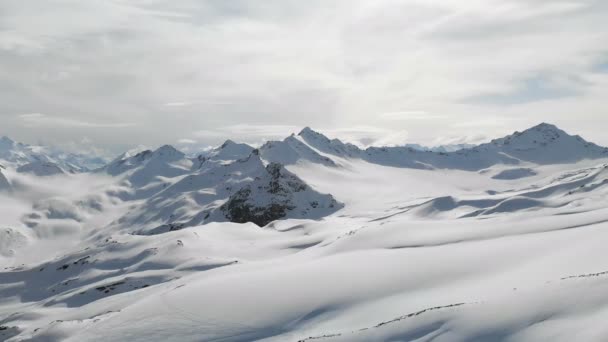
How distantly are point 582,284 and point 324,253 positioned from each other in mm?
36815

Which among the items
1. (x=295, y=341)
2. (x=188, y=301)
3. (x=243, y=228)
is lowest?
(x=295, y=341)

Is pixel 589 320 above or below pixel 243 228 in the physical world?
below

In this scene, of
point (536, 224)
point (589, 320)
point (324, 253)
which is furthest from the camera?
point (324, 253)

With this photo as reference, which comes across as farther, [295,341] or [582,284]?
[295,341]

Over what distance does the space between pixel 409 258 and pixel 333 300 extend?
10.5 m

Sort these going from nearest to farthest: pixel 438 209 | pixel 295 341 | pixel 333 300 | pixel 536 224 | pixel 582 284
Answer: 1. pixel 582 284
2. pixel 295 341
3. pixel 333 300
4. pixel 536 224
5. pixel 438 209

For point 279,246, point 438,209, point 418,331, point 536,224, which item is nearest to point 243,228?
point 279,246

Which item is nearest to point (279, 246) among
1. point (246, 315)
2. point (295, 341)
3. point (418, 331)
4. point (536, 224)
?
point (536, 224)

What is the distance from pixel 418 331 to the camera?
2134 cm

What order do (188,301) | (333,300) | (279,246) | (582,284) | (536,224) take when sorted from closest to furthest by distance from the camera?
(582,284)
(333,300)
(188,301)
(536,224)
(279,246)

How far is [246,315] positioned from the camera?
32312 mm

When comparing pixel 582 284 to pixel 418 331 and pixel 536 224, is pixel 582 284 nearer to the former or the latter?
pixel 418 331

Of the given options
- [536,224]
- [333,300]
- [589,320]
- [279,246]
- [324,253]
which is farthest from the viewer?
[279,246]

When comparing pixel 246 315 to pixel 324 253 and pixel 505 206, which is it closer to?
pixel 324 253
